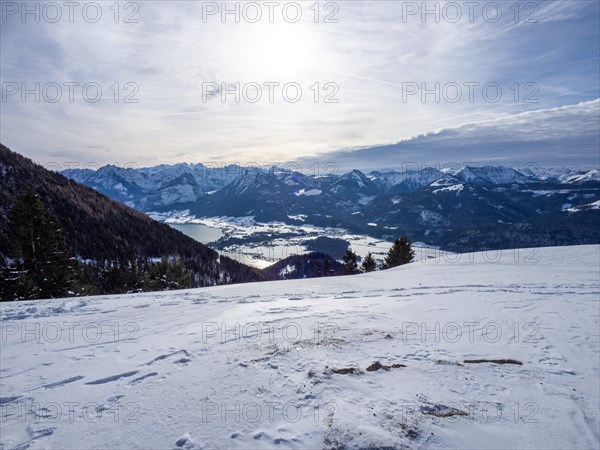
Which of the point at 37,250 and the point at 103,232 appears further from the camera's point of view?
the point at 103,232

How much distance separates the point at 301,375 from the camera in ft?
20.6

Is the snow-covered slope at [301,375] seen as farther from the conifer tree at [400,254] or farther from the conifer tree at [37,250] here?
the conifer tree at [400,254]

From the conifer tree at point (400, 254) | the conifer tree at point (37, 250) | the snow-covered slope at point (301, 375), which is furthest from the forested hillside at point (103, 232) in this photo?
the snow-covered slope at point (301, 375)

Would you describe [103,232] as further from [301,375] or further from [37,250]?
[301,375]

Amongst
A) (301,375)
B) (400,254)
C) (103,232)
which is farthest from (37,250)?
(103,232)

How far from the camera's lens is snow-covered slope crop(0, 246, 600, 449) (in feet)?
15.4

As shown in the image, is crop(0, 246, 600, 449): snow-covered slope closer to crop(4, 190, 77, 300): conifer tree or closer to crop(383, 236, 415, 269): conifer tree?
crop(4, 190, 77, 300): conifer tree

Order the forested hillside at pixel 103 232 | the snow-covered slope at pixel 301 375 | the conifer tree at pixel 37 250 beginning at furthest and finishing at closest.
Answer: the forested hillside at pixel 103 232, the conifer tree at pixel 37 250, the snow-covered slope at pixel 301 375

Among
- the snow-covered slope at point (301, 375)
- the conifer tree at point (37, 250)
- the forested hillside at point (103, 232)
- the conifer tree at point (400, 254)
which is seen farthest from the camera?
the forested hillside at point (103, 232)

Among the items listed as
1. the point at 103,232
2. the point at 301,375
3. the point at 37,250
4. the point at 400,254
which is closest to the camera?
the point at 301,375

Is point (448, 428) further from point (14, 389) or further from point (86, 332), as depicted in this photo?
point (86, 332)

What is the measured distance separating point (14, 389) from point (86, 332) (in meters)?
3.18

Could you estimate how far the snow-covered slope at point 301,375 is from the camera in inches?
185

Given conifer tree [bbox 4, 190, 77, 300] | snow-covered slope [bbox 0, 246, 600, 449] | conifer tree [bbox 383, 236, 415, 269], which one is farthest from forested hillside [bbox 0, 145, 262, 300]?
snow-covered slope [bbox 0, 246, 600, 449]
